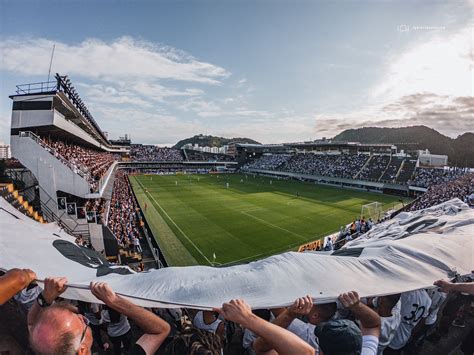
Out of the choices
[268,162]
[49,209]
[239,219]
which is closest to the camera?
[49,209]

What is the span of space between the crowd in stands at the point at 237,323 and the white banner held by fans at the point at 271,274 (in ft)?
0.55

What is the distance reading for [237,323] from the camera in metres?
2.28

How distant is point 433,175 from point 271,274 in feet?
153

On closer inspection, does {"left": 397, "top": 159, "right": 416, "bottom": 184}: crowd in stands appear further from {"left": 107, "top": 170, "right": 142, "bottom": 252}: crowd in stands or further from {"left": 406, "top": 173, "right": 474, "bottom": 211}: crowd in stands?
{"left": 107, "top": 170, "right": 142, "bottom": 252}: crowd in stands

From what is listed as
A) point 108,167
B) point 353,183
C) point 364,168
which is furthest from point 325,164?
point 108,167

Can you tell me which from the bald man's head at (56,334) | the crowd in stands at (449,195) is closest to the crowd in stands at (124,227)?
the bald man's head at (56,334)

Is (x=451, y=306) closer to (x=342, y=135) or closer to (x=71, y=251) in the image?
(x=71, y=251)

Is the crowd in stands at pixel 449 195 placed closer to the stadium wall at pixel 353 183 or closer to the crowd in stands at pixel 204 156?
the stadium wall at pixel 353 183

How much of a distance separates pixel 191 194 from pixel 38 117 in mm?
24353

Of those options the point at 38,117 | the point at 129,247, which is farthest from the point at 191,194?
the point at 38,117

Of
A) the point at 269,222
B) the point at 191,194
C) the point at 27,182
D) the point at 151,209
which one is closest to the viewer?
the point at 27,182

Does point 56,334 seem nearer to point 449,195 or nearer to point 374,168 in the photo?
point 449,195

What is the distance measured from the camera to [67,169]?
13789 millimetres

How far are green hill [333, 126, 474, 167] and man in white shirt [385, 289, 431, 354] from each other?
73.0 meters
